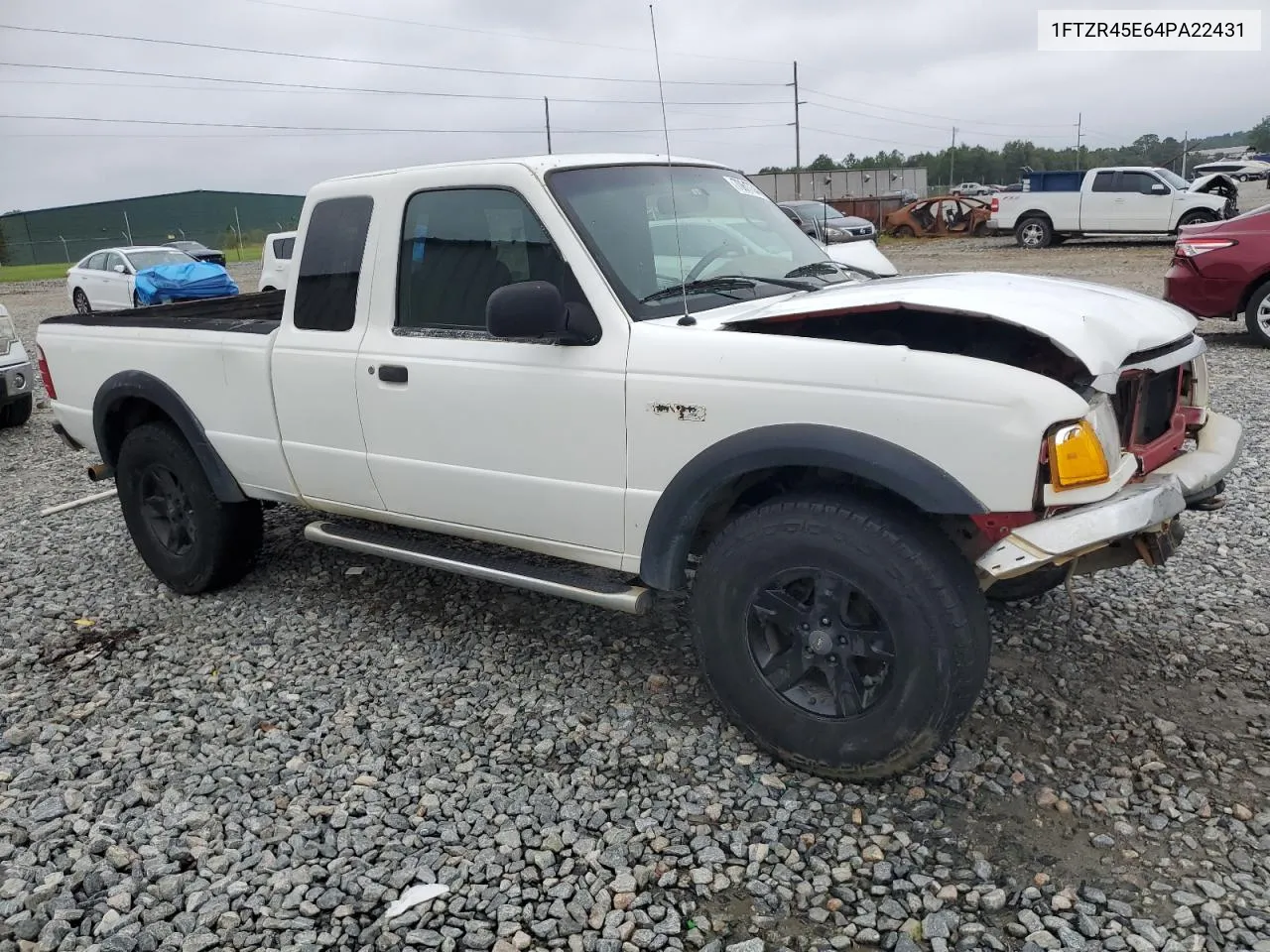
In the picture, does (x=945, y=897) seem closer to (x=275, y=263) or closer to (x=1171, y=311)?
(x=1171, y=311)

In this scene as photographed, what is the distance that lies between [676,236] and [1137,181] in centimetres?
2279

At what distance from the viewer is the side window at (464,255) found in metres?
3.68

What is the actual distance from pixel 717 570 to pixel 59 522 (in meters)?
5.43

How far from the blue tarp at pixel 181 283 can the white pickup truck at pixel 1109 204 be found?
1831cm

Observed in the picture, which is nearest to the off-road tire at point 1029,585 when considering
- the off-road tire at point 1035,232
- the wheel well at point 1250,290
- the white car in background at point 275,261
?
the wheel well at point 1250,290

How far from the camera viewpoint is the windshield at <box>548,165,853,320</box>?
3.56 metres

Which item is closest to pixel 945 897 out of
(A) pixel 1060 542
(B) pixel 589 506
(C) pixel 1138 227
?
(A) pixel 1060 542

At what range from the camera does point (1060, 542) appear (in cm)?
270

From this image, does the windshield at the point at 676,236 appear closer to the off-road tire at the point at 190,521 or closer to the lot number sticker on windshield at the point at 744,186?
the lot number sticker on windshield at the point at 744,186

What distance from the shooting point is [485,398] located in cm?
367

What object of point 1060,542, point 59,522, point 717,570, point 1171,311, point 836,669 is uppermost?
point 1171,311

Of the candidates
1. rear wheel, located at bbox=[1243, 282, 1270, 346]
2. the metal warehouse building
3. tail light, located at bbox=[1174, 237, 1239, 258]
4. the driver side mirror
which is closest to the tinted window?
rear wheel, located at bbox=[1243, 282, 1270, 346]

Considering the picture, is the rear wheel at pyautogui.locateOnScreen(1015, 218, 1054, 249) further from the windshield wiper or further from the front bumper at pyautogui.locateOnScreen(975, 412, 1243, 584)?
the front bumper at pyautogui.locateOnScreen(975, 412, 1243, 584)

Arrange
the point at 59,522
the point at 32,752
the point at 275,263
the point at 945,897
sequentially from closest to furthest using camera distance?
the point at 945,897 < the point at 32,752 < the point at 59,522 < the point at 275,263
